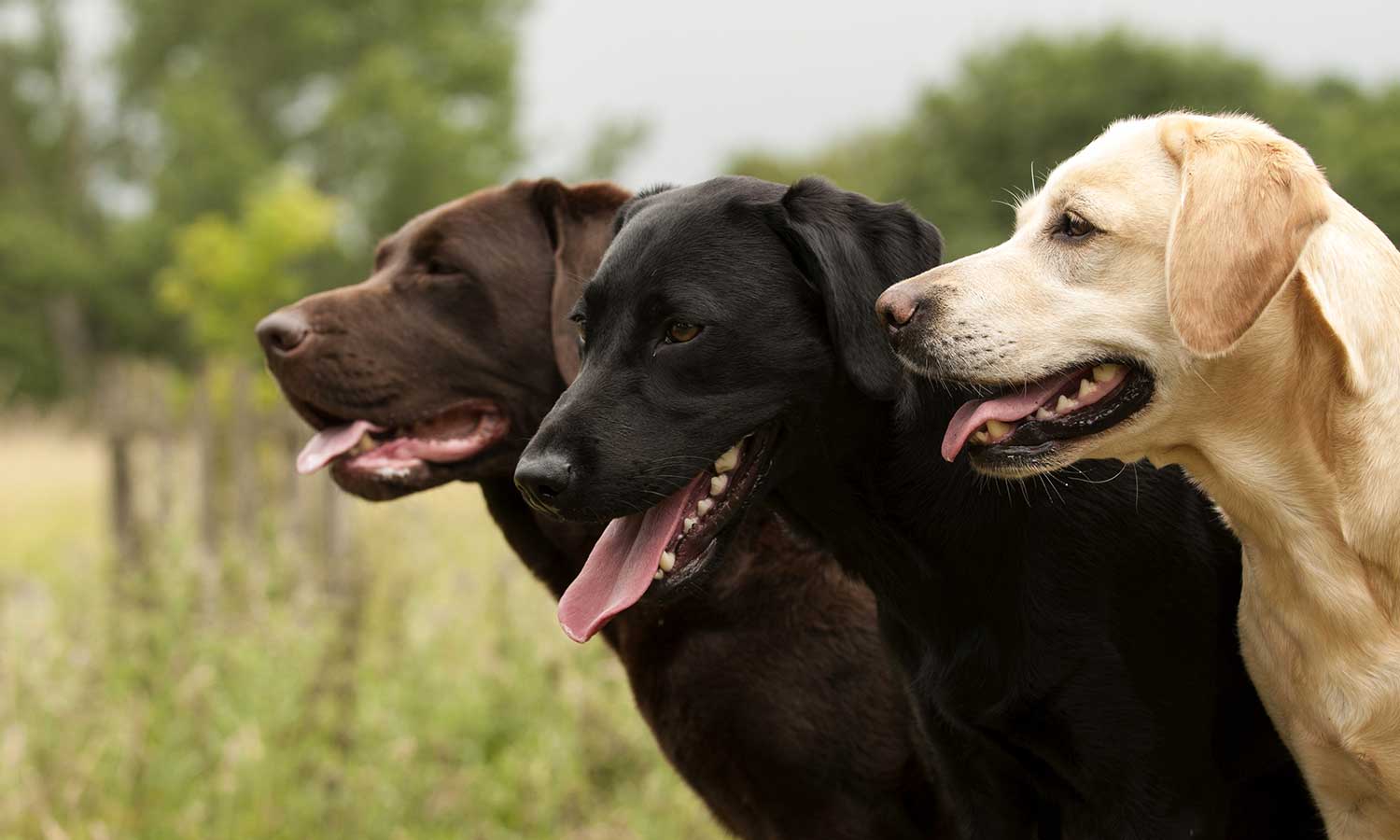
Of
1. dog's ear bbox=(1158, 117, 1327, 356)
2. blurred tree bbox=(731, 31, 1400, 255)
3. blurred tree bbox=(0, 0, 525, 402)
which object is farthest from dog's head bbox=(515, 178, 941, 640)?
blurred tree bbox=(0, 0, 525, 402)

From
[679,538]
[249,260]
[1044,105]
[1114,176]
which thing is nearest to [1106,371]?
[1114,176]

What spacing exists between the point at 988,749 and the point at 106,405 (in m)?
7.61

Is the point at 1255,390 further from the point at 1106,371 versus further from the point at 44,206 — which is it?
the point at 44,206

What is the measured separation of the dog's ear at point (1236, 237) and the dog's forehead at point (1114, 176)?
16 cm

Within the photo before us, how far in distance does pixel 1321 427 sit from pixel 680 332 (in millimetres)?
1253

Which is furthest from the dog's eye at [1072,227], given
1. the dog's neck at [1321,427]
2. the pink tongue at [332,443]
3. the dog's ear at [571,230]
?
the pink tongue at [332,443]

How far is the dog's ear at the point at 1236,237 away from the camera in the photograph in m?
2.53

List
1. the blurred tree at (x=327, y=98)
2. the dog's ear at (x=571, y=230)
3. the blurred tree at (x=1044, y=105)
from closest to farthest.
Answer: the dog's ear at (x=571, y=230) → the blurred tree at (x=1044, y=105) → the blurred tree at (x=327, y=98)

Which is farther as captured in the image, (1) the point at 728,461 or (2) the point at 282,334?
(2) the point at 282,334

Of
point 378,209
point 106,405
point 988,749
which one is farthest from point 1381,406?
point 378,209

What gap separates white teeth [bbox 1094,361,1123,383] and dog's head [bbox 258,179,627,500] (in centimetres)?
137

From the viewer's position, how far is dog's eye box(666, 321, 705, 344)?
283cm

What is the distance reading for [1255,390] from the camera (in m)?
2.78

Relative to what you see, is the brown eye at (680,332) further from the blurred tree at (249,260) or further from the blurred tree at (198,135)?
the blurred tree at (198,135)
